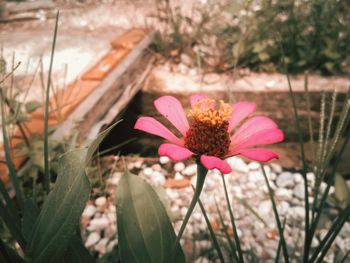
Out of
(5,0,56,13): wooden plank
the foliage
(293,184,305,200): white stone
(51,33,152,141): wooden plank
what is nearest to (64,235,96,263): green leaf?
(51,33,152,141): wooden plank

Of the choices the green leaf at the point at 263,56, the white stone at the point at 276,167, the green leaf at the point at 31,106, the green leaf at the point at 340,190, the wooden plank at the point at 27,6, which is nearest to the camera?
the green leaf at the point at 31,106

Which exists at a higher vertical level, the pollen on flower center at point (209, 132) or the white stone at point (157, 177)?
the pollen on flower center at point (209, 132)

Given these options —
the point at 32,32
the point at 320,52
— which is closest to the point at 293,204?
the point at 320,52

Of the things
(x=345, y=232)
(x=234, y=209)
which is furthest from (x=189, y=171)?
(x=345, y=232)

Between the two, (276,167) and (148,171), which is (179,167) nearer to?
(148,171)

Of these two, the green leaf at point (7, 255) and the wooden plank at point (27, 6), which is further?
the wooden plank at point (27, 6)

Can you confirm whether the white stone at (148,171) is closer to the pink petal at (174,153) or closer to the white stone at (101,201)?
the white stone at (101,201)

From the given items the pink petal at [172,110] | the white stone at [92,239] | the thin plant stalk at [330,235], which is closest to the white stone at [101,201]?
the white stone at [92,239]

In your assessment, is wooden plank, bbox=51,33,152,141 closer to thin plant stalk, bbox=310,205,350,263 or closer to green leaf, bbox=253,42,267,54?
green leaf, bbox=253,42,267,54
